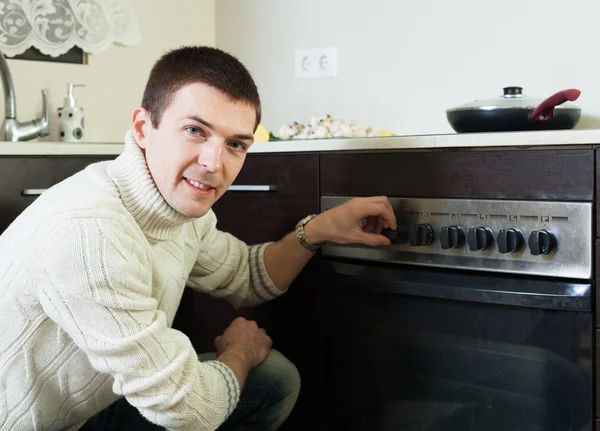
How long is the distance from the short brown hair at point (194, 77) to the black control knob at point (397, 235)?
412mm

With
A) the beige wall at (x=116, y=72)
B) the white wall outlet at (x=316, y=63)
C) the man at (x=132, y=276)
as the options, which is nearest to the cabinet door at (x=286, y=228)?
the man at (x=132, y=276)

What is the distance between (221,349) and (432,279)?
1.44 feet

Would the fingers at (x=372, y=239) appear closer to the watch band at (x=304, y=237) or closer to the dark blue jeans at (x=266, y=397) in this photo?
the watch band at (x=304, y=237)

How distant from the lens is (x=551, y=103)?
153cm

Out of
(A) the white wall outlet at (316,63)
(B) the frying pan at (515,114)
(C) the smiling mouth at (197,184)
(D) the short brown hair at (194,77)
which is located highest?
(A) the white wall outlet at (316,63)

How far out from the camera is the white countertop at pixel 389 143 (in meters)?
1.41

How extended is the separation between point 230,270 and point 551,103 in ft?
2.44

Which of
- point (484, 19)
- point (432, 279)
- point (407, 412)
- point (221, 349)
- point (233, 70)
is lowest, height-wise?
point (407, 412)

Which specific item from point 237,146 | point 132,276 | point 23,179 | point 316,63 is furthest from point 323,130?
point 132,276

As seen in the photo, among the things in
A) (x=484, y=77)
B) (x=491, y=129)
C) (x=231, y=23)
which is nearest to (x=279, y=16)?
(x=231, y=23)

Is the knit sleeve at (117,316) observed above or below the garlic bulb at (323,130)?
below

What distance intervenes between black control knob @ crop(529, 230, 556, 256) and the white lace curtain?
1.62 meters

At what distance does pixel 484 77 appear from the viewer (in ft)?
6.88

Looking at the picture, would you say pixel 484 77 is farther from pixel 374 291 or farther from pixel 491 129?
pixel 374 291
